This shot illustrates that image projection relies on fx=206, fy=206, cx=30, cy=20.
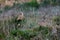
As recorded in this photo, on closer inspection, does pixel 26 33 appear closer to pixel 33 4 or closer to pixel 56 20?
pixel 56 20

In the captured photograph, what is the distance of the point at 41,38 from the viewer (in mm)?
4430

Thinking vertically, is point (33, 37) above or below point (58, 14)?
below

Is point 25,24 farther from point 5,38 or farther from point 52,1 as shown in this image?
point 52,1

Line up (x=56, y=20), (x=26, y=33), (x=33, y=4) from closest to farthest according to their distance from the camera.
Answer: (x=26, y=33), (x=56, y=20), (x=33, y=4)

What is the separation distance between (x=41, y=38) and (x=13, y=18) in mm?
941

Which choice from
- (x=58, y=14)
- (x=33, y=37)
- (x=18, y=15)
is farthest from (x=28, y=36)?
(x=58, y=14)

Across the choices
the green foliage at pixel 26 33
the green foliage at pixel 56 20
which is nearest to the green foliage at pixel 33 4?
the green foliage at pixel 56 20

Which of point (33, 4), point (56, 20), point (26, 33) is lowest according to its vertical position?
point (26, 33)

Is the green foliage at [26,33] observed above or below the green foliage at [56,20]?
below

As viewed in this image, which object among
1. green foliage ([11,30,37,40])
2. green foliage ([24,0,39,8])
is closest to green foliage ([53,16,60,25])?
green foliage ([11,30,37,40])

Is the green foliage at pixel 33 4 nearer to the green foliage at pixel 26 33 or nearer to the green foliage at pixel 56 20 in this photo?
the green foliage at pixel 56 20

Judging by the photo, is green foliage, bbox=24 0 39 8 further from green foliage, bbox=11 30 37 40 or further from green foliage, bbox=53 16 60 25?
green foliage, bbox=11 30 37 40

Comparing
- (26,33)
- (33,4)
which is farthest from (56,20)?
(33,4)

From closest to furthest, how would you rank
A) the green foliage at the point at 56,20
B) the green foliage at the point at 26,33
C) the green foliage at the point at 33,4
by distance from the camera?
1. the green foliage at the point at 26,33
2. the green foliage at the point at 56,20
3. the green foliage at the point at 33,4
